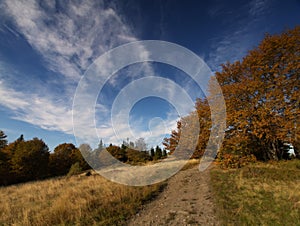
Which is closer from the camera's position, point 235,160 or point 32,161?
point 235,160

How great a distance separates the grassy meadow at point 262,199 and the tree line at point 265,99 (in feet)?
9.12

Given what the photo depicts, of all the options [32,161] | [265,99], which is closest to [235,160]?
[265,99]

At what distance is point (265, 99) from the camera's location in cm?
1030

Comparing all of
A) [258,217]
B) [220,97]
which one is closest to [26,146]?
[220,97]

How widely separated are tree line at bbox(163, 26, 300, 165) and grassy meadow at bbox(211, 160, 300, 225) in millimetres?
2779

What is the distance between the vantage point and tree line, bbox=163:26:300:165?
31.2ft

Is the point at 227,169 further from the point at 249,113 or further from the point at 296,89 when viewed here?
the point at 296,89

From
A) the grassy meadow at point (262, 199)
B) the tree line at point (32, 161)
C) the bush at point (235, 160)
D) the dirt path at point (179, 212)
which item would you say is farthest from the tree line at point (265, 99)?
the tree line at point (32, 161)

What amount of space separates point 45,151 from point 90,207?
30.3 m

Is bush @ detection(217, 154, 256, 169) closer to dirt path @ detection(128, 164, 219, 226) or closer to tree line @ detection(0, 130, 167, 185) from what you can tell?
dirt path @ detection(128, 164, 219, 226)

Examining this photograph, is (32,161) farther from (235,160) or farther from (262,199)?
(262,199)

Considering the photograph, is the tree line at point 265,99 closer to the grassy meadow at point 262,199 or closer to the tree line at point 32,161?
the grassy meadow at point 262,199

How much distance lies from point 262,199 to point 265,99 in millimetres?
7299

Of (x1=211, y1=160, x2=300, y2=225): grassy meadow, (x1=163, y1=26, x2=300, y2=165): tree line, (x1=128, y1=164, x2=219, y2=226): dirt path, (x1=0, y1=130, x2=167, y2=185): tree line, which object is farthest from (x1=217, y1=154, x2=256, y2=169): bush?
(x1=0, y1=130, x2=167, y2=185): tree line
